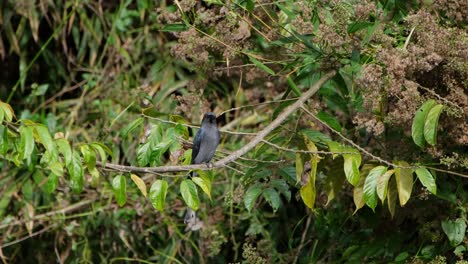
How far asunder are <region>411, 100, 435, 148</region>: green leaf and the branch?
621 mm

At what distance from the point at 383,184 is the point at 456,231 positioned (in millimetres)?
727

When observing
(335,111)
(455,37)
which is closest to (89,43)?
(335,111)

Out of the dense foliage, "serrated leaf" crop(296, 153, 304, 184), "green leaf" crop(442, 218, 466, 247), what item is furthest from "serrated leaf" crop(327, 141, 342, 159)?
"green leaf" crop(442, 218, 466, 247)

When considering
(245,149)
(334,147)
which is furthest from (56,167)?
(334,147)

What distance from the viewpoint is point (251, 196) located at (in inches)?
161

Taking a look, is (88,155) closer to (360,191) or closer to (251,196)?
(251,196)

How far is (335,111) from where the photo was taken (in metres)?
5.27

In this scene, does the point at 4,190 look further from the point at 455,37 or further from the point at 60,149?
the point at 455,37

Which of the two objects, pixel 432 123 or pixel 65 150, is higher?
Answer: pixel 432 123

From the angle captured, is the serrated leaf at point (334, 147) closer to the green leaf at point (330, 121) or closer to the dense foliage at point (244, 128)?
the dense foliage at point (244, 128)

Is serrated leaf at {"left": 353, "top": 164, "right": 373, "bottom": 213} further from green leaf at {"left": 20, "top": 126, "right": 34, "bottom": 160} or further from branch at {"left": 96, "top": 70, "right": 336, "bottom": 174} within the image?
green leaf at {"left": 20, "top": 126, "right": 34, "bottom": 160}

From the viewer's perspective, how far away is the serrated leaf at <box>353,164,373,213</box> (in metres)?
3.94

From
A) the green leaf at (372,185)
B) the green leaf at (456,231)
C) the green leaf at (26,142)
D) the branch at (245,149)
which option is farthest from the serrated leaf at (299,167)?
the green leaf at (26,142)

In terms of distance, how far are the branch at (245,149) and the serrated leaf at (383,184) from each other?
21.6 inches
